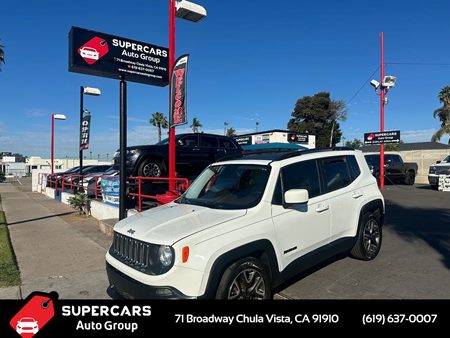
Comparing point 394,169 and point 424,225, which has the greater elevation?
point 394,169

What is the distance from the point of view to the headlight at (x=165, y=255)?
135 inches

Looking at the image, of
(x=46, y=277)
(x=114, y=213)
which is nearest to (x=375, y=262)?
(x=46, y=277)

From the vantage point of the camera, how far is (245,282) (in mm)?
3678

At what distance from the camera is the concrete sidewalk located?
17.3 feet

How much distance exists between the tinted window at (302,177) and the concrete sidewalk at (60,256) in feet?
9.62

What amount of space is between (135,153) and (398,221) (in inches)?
282

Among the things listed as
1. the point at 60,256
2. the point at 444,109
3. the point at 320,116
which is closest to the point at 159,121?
the point at 320,116

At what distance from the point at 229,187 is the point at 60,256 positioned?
4398 millimetres

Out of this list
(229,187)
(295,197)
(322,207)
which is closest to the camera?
(295,197)

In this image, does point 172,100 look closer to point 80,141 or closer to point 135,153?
point 135,153

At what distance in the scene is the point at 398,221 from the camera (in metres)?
9.48

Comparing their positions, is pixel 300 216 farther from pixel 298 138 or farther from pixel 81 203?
pixel 298 138

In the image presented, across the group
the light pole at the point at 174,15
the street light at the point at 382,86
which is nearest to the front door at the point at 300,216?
the light pole at the point at 174,15

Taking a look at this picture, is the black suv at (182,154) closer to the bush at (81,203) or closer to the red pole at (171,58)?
the red pole at (171,58)
